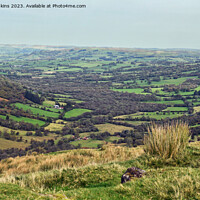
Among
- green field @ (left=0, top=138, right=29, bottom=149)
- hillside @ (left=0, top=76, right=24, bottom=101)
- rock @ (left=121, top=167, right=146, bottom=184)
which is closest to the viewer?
rock @ (left=121, top=167, right=146, bottom=184)

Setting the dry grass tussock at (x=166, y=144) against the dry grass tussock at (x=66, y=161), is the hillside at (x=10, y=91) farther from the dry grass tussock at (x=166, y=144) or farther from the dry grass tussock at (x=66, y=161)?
the dry grass tussock at (x=166, y=144)

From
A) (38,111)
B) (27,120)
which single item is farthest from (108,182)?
(38,111)

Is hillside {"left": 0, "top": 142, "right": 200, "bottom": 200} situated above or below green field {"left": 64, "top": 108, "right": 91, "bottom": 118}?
above

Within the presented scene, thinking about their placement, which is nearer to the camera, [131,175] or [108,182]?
[131,175]

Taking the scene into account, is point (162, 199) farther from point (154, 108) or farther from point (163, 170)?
point (154, 108)

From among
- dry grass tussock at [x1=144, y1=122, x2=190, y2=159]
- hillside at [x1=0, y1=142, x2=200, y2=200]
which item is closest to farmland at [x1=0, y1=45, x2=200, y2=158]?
dry grass tussock at [x1=144, y1=122, x2=190, y2=159]

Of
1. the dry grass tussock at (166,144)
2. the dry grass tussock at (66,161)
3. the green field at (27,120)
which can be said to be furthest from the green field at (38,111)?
the dry grass tussock at (166,144)

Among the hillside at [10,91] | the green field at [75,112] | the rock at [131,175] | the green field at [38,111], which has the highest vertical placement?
the rock at [131,175]

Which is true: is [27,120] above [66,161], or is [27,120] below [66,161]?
below

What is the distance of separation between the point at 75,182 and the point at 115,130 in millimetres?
46579

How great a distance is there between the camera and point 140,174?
8.77 metres

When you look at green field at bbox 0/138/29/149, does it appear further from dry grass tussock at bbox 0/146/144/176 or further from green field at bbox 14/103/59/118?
green field at bbox 14/103/59/118

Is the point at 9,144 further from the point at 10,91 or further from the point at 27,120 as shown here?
the point at 10,91

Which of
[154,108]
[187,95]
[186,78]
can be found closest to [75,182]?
[154,108]
